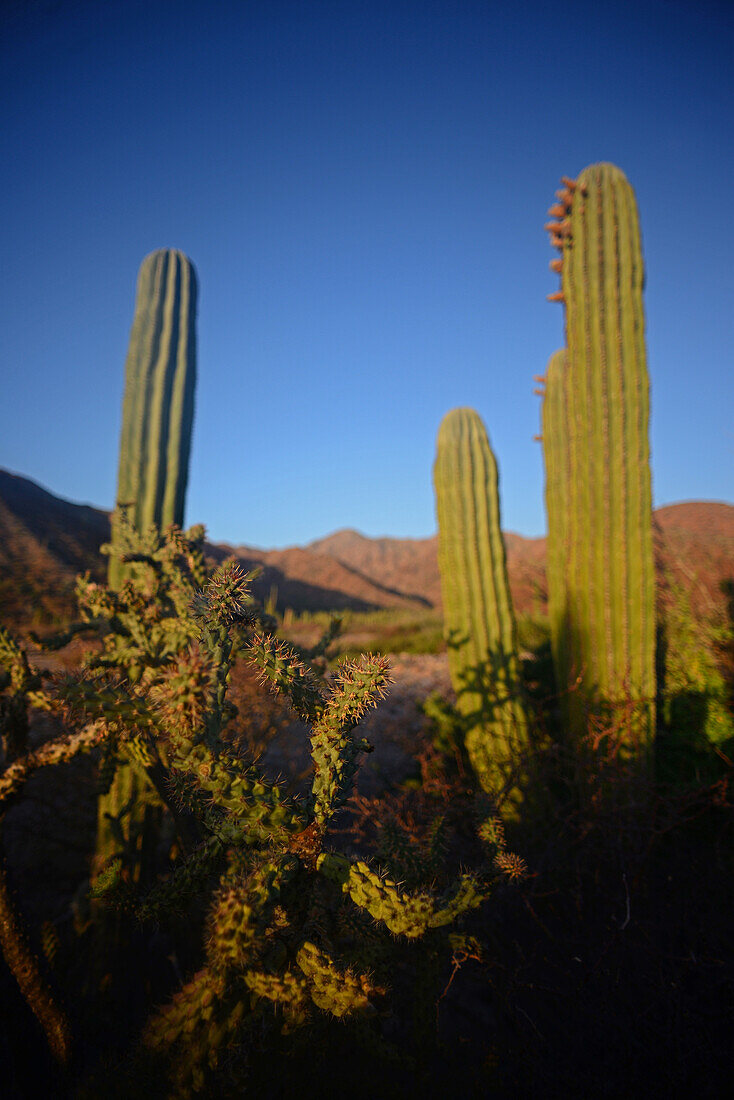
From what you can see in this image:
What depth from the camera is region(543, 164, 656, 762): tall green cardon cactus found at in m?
3.36

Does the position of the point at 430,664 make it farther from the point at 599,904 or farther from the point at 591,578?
the point at 599,904

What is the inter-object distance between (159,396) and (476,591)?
2.79 m

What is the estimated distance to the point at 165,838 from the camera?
8.64 feet

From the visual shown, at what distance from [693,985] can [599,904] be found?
0.40 m

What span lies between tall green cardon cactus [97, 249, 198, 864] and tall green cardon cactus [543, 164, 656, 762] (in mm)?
2849

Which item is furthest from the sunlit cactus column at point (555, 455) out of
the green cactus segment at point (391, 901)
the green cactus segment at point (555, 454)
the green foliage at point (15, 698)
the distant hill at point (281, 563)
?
the green foliage at point (15, 698)

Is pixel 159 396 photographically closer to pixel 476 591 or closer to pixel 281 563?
pixel 476 591

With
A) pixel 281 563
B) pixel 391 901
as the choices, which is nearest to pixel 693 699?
pixel 391 901

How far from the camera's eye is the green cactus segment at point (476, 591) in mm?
3652

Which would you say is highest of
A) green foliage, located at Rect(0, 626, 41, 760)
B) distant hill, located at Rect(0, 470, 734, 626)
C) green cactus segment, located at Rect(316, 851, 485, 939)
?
distant hill, located at Rect(0, 470, 734, 626)

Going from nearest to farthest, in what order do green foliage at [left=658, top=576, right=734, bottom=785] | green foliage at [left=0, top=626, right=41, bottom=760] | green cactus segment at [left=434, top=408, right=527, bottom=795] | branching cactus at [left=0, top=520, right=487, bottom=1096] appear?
1. branching cactus at [left=0, top=520, right=487, bottom=1096]
2. green foliage at [left=0, top=626, right=41, bottom=760]
3. green foliage at [left=658, top=576, right=734, bottom=785]
4. green cactus segment at [left=434, top=408, right=527, bottom=795]

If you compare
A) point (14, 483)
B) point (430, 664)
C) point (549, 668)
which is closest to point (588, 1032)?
point (549, 668)

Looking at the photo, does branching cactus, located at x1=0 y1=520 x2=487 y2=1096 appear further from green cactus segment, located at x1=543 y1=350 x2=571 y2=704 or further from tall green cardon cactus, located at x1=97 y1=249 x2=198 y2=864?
green cactus segment, located at x1=543 y1=350 x2=571 y2=704

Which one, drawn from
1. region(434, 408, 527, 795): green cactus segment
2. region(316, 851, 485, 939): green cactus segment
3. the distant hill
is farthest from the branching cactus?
region(434, 408, 527, 795): green cactus segment
